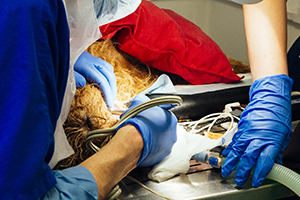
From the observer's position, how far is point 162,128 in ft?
2.97

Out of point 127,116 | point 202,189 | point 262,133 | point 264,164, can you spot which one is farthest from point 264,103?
point 127,116

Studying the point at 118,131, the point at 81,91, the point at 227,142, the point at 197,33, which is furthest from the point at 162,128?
the point at 197,33

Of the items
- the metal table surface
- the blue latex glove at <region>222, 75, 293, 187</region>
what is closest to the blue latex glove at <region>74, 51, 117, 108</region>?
the metal table surface

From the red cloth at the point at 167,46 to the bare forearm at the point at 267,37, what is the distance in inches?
17.1

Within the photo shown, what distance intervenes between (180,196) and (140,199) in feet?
0.37

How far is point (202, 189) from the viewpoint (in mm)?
811

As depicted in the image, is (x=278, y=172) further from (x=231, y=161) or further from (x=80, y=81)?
(x=80, y=81)

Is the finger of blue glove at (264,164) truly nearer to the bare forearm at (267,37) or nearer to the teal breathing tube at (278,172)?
the teal breathing tube at (278,172)

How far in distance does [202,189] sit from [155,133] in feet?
0.72

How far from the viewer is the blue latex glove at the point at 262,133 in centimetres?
80

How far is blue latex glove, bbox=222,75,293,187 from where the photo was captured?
80 cm

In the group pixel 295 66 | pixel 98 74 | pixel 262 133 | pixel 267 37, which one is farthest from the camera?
pixel 295 66

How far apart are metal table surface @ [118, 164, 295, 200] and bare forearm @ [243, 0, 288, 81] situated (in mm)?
405

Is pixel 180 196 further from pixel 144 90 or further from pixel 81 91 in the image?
pixel 144 90
